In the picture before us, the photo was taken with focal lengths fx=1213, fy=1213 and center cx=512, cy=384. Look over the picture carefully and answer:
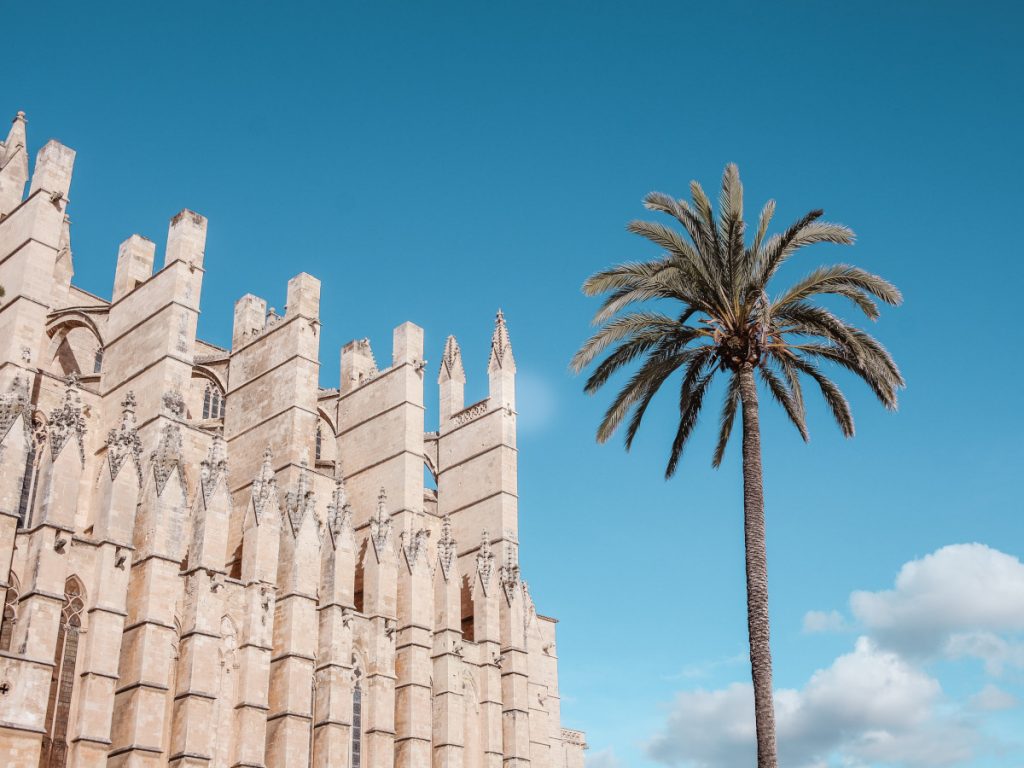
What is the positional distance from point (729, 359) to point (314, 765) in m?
15.3

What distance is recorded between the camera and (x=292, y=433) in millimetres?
33375

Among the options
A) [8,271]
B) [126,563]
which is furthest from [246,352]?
[126,563]

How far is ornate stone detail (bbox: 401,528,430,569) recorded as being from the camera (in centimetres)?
3412

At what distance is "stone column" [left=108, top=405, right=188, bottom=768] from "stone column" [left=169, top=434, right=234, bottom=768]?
0.40 m

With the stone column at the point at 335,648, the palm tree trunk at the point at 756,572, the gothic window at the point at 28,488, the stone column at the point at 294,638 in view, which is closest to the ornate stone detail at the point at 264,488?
A: the stone column at the point at 294,638

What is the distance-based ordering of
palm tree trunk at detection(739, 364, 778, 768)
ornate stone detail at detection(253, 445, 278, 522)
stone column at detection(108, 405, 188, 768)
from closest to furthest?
palm tree trunk at detection(739, 364, 778, 768)
stone column at detection(108, 405, 188, 768)
ornate stone detail at detection(253, 445, 278, 522)

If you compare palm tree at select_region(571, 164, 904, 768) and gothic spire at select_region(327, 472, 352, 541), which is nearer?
palm tree at select_region(571, 164, 904, 768)

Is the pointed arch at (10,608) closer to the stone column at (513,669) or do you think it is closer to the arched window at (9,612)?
the arched window at (9,612)

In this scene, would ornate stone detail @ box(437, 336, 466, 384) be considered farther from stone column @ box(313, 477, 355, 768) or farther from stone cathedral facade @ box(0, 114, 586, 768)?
stone column @ box(313, 477, 355, 768)

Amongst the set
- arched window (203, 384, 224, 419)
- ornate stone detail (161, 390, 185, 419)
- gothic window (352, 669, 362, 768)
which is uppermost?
arched window (203, 384, 224, 419)

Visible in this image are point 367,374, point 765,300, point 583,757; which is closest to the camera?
point 765,300

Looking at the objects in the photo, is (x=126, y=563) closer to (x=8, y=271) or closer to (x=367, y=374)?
(x=8, y=271)

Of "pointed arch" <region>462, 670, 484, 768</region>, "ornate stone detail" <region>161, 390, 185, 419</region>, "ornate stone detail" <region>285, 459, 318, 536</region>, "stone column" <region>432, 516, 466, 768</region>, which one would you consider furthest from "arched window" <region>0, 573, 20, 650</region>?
"pointed arch" <region>462, 670, 484, 768</region>

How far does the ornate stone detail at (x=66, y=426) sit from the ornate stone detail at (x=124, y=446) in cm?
70
